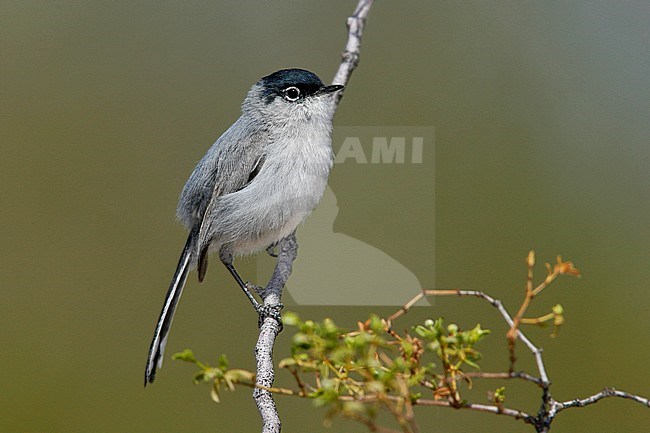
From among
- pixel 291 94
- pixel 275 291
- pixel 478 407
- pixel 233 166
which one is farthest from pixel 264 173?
pixel 478 407

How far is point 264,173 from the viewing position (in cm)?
256

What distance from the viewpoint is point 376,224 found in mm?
3617

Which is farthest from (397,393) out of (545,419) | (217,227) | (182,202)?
(182,202)

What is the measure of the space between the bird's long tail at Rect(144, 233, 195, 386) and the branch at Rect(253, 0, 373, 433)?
33cm

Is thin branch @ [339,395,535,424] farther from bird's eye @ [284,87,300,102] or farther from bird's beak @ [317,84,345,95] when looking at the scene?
bird's eye @ [284,87,300,102]

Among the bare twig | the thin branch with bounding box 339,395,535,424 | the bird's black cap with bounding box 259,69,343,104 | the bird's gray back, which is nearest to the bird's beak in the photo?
the bird's black cap with bounding box 259,69,343,104

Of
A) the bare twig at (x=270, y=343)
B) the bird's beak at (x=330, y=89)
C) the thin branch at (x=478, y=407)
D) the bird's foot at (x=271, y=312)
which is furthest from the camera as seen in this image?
the bird's beak at (x=330, y=89)

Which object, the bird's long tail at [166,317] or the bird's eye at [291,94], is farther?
the bird's eye at [291,94]

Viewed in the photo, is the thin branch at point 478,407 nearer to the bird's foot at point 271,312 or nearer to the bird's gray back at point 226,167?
the bird's foot at point 271,312

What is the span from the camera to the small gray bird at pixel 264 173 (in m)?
2.53

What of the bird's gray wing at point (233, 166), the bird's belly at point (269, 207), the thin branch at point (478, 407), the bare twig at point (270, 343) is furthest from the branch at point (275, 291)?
the thin branch at point (478, 407)

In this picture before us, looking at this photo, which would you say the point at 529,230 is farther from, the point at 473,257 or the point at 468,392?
the point at 468,392

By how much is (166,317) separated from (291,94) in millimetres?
1018

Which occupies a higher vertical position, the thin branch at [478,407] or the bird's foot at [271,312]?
the bird's foot at [271,312]
